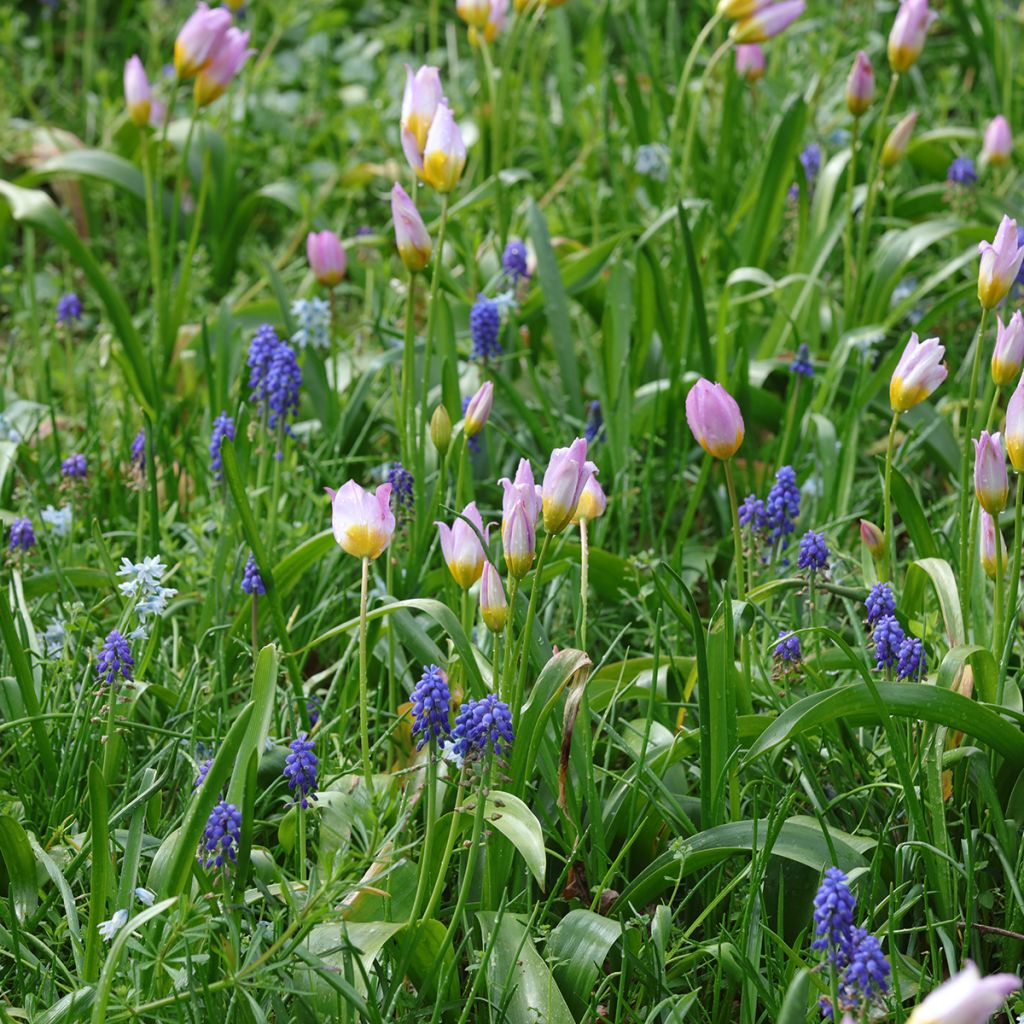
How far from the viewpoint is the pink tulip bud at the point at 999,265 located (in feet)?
5.83

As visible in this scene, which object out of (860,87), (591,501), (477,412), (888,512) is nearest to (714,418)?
(591,501)

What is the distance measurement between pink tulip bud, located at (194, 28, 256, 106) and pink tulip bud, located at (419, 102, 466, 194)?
1.12 m

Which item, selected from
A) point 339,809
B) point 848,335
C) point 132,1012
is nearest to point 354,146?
point 848,335

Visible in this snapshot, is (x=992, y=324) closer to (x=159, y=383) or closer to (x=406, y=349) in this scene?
(x=406, y=349)

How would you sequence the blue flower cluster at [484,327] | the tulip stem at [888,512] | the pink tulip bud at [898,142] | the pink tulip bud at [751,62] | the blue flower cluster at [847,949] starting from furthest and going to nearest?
the pink tulip bud at [751,62] → the pink tulip bud at [898,142] → the blue flower cluster at [484,327] → the tulip stem at [888,512] → the blue flower cluster at [847,949]

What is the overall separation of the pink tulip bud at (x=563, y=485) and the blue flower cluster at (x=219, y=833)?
1.56ft

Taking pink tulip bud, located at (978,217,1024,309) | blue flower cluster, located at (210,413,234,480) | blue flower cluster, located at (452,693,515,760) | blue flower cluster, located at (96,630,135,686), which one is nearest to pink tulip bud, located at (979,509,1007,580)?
pink tulip bud, located at (978,217,1024,309)

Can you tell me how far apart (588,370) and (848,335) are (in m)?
0.64

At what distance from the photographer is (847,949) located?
1361 millimetres

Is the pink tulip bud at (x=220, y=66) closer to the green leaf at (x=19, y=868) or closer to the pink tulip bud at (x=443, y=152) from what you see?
the pink tulip bud at (x=443, y=152)

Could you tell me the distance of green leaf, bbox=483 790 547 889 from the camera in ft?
4.86

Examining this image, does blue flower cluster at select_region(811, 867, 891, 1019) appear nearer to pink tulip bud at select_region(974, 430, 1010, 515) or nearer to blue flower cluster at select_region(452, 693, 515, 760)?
blue flower cluster at select_region(452, 693, 515, 760)

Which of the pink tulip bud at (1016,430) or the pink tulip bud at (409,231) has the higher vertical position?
the pink tulip bud at (409,231)

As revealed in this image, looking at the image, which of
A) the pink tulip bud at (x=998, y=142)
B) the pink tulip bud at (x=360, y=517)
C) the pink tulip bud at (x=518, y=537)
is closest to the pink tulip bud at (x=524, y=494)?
the pink tulip bud at (x=518, y=537)
